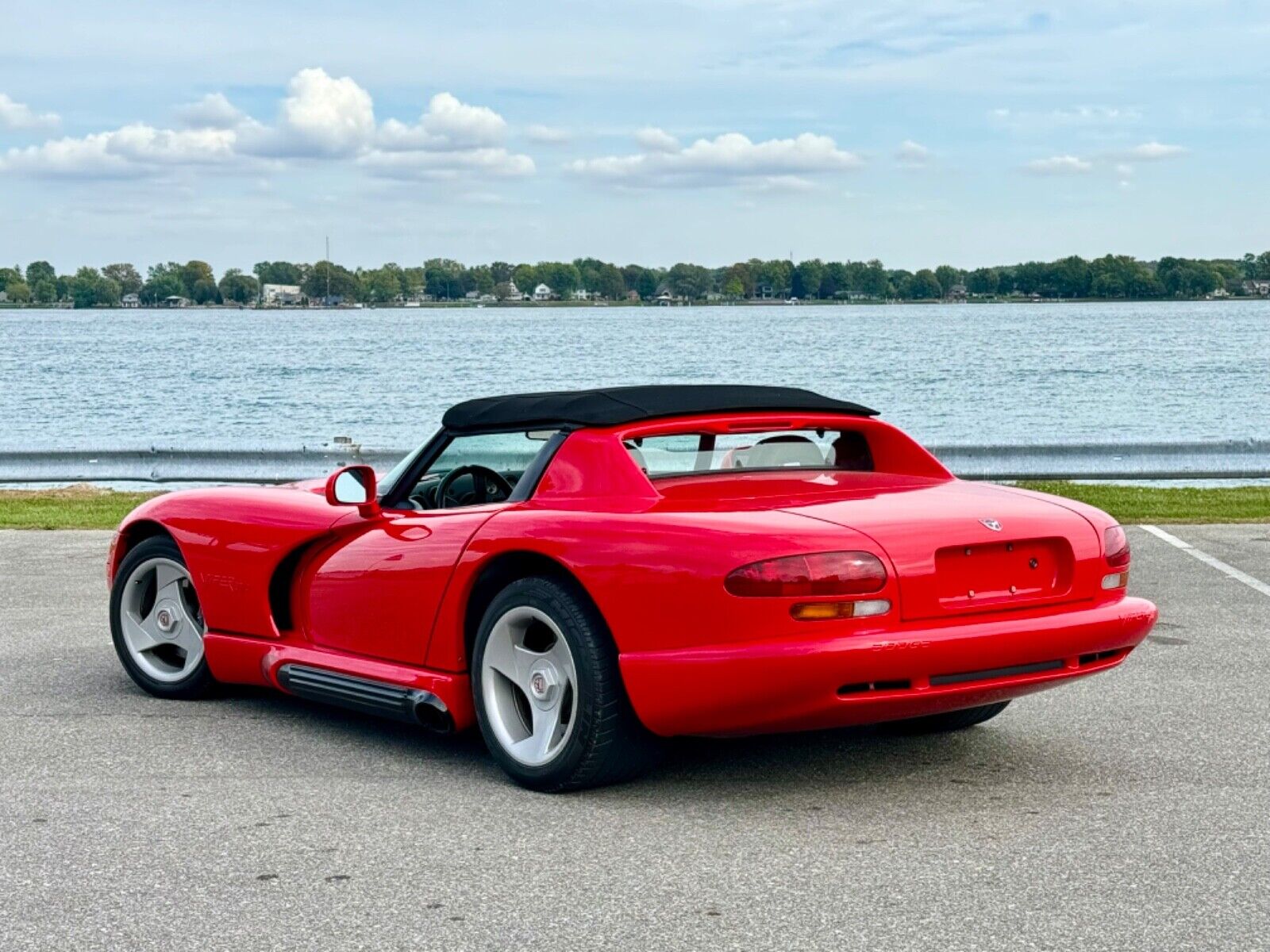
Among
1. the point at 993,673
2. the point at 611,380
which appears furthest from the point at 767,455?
the point at 611,380

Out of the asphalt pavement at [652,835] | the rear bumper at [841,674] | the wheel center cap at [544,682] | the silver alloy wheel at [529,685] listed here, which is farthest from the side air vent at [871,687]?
the wheel center cap at [544,682]

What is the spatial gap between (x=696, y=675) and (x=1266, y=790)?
1799 mm

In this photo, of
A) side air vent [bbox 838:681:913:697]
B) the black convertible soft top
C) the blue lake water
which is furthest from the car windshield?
the blue lake water

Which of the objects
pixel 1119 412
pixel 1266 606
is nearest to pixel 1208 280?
pixel 1119 412

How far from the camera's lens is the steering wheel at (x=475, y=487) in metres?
5.83

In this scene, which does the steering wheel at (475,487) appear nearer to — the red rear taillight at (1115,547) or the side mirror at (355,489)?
the side mirror at (355,489)

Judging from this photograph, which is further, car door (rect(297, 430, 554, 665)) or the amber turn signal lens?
car door (rect(297, 430, 554, 665))

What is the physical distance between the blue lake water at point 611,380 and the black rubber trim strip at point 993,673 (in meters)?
13.0

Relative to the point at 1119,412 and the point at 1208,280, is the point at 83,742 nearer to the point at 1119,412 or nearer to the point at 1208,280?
the point at 1119,412

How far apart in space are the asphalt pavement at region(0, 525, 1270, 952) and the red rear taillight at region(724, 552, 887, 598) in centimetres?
67

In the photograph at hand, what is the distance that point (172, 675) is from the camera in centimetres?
669

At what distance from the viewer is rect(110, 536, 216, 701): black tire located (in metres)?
6.59

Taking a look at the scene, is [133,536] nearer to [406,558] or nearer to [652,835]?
[406,558]

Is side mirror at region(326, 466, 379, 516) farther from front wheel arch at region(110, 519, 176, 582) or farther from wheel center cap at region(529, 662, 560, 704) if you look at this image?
front wheel arch at region(110, 519, 176, 582)
